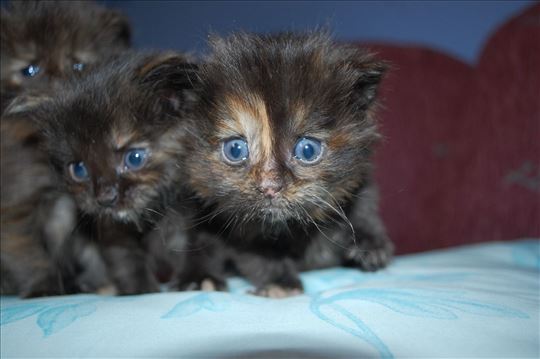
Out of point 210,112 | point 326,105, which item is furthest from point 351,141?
point 210,112

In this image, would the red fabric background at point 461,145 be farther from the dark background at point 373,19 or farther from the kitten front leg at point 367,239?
the kitten front leg at point 367,239

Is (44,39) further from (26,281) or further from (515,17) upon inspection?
(515,17)

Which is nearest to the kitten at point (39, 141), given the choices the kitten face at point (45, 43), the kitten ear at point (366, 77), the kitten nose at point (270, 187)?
the kitten face at point (45, 43)

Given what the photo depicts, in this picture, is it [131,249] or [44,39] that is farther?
[44,39]

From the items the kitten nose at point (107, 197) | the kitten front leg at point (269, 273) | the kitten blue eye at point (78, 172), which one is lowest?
the kitten front leg at point (269, 273)

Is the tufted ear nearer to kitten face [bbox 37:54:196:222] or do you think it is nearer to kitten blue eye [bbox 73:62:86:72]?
kitten face [bbox 37:54:196:222]

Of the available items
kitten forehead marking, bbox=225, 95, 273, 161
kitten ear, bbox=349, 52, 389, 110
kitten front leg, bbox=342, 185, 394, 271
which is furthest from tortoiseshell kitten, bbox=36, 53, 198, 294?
kitten front leg, bbox=342, 185, 394, 271

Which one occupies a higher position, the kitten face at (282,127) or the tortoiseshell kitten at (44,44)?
the tortoiseshell kitten at (44,44)
